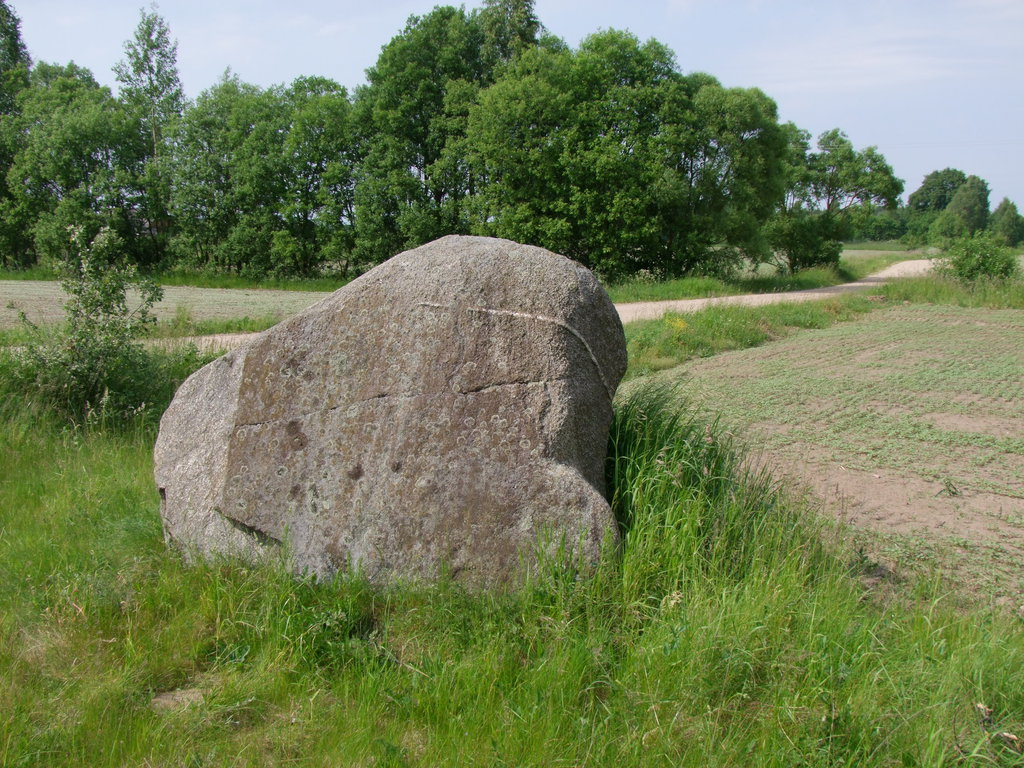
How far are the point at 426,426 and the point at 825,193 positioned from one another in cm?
4445

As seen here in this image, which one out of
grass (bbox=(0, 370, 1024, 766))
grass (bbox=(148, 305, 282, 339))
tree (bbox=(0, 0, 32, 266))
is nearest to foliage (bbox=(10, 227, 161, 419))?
grass (bbox=(0, 370, 1024, 766))

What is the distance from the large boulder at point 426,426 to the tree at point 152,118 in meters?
33.4

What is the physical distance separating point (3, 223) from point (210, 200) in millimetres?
10774

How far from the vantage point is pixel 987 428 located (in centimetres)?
854

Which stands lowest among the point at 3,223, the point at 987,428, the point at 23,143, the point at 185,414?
the point at 987,428

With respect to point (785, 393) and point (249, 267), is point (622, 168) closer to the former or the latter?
point (249, 267)

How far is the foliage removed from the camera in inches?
267

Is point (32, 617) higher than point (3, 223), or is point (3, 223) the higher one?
point (3, 223)

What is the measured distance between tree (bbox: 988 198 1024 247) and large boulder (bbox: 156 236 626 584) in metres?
89.1

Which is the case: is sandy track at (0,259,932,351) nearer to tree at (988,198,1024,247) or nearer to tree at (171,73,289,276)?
tree at (171,73,289,276)

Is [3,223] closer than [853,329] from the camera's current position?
No

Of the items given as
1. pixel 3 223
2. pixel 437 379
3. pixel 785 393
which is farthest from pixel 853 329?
pixel 3 223

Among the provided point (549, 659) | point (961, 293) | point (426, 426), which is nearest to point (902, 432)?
point (426, 426)

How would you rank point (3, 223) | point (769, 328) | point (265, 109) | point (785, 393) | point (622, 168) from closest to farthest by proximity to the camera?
point (785, 393)
point (769, 328)
point (622, 168)
point (265, 109)
point (3, 223)
